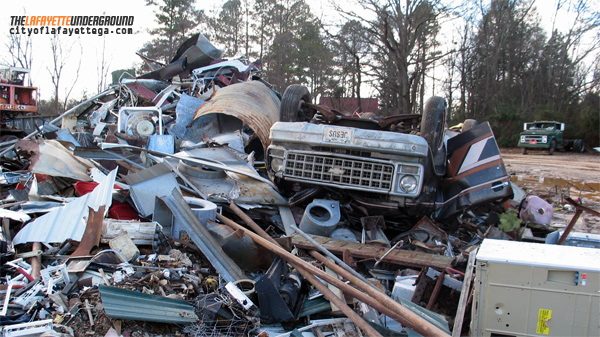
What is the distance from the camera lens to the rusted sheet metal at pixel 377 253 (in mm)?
3701

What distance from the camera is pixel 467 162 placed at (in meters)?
5.09

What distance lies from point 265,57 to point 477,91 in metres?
15.6

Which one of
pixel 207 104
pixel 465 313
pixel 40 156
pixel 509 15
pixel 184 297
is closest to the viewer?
pixel 465 313

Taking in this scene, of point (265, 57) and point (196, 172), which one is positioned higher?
point (265, 57)

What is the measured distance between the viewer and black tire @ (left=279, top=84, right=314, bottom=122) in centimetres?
561

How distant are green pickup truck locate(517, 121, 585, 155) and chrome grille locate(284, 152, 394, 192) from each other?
19647 mm

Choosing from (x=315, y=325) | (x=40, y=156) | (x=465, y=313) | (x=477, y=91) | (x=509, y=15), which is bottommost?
(x=315, y=325)

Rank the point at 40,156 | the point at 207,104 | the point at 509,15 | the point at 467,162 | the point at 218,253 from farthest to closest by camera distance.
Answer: the point at 509,15
the point at 207,104
the point at 40,156
the point at 467,162
the point at 218,253

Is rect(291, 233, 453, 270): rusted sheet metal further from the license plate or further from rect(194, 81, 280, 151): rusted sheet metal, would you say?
rect(194, 81, 280, 151): rusted sheet metal

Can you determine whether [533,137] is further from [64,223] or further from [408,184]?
[64,223]

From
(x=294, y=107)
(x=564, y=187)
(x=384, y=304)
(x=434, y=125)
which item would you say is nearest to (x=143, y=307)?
(x=384, y=304)

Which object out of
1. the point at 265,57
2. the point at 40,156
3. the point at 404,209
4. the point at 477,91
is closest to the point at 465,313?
the point at 404,209

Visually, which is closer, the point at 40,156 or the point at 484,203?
the point at 484,203

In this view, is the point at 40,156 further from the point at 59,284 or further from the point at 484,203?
the point at 484,203
